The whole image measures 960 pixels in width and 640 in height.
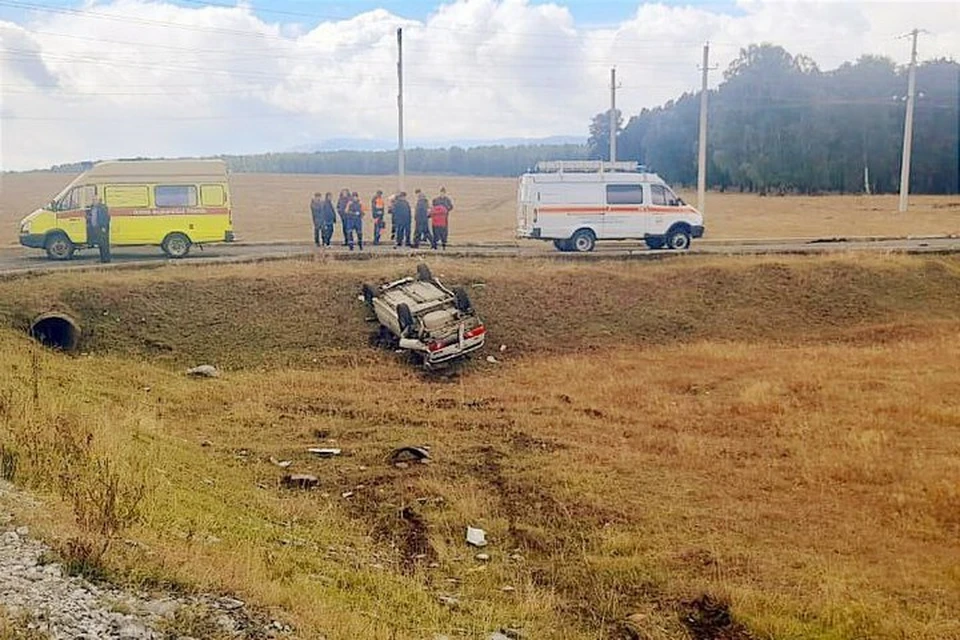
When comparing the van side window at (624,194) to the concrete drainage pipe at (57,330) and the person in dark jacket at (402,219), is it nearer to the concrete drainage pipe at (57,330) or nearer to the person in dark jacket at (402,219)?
the person in dark jacket at (402,219)

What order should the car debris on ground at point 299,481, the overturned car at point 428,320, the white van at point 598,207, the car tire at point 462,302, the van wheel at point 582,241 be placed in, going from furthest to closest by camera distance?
the van wheel at point 582,241 → the white van at point 598,207 → the car tire at point 462,302 → the overturned car at point 428,320 → the car debris on ground at point 299,481

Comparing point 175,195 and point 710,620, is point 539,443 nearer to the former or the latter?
point 710,620

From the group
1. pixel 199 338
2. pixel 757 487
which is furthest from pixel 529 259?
pixel 757 487

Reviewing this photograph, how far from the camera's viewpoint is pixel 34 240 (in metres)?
22.0

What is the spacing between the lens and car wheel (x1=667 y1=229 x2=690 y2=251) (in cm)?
2419

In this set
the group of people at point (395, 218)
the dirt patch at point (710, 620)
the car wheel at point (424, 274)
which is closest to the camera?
the dirt patch at point (710, 620)

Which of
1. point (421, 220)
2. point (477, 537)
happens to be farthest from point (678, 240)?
point (477, 537)

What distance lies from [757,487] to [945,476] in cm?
219

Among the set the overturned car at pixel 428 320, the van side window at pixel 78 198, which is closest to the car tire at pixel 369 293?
the overturned car at pixel 428 320

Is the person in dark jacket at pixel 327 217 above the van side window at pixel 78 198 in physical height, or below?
below

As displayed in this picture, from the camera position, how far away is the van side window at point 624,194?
2380 cm

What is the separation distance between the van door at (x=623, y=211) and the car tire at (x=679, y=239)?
839 millimetres

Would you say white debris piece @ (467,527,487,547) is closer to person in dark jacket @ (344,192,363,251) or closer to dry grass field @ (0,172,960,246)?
person in dark jacket @ (344,192,363,251)

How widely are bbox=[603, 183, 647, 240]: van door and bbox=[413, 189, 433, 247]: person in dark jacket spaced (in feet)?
15.1
